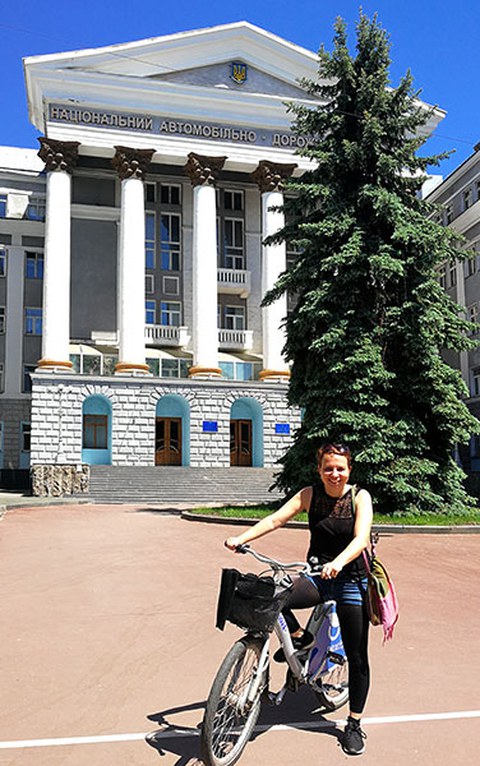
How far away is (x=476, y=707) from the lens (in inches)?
189

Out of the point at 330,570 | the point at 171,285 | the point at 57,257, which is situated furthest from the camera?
the point at 171,285

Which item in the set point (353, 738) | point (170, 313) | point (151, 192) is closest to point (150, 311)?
point (170, 313)

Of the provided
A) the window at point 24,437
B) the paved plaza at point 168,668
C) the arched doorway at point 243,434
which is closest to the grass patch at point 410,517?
the paved plaza at point 168,668

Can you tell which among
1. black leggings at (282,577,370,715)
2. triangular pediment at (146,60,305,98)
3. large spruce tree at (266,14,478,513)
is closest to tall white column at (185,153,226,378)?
triangular pediment at (146,60,305,98)

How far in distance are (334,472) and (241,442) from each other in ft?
123

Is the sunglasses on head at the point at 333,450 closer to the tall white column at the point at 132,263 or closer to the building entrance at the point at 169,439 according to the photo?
the tall white column at the point at 132,263

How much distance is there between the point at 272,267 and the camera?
136ft

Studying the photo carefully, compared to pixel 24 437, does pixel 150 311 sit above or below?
above

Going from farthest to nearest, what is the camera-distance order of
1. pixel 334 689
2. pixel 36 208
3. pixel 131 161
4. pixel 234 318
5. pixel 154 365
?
pixel 36 208 < pixel 234 318 < pixel 131 161 < pixel 154 365 < pixel 334 689

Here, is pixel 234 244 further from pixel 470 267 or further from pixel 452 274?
pixel 470 267

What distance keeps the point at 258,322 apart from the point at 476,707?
40207mm

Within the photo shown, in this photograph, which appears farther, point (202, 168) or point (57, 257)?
point (202, 168)

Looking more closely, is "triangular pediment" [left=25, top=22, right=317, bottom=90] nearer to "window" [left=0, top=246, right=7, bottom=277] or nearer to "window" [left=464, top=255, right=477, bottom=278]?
"window" [left=0, top=246, right=7, bottom=277]

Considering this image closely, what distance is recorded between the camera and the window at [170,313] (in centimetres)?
4384
